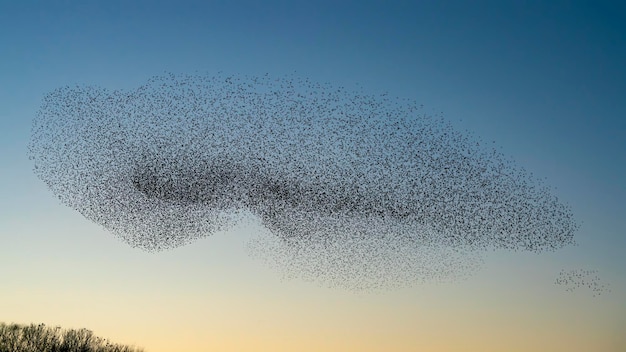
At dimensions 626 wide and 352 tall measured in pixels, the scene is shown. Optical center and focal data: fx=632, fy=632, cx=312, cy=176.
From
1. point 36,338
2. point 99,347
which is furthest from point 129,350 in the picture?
point 36,338

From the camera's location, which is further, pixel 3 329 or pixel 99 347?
pixel 99 347

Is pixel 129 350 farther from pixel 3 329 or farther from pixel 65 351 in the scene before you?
pixel 3 329

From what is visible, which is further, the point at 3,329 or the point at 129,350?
the point at 129,350

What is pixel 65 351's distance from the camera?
285 ft

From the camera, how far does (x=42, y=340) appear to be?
85.6 metres

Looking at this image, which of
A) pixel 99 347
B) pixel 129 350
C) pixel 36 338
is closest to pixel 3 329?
pixel 36 338

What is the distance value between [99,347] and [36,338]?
922 centimetres

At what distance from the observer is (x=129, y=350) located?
98625mm

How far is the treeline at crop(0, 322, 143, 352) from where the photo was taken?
83.4 metres

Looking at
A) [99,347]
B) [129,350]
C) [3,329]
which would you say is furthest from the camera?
[129,350]

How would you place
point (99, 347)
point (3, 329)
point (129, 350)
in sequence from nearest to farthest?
point (3, 329), point (99, 347), point (129, 350)

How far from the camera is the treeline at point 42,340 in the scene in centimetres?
8338

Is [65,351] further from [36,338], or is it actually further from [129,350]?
[129,350]

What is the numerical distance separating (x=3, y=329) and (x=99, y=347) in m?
13.3
